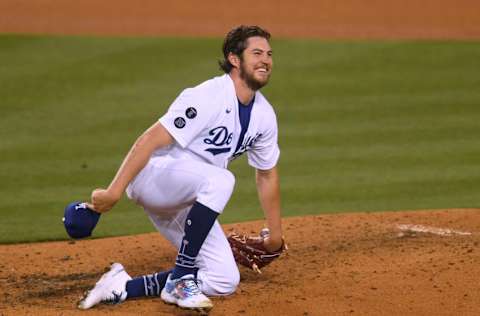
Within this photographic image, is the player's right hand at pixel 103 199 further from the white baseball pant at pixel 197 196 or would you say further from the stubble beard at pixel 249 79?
the stubble beard at pixel 249 79

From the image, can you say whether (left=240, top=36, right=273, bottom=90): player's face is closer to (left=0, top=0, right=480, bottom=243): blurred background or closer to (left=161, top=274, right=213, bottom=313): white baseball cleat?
(left=161, top=274, right=213, bottom=313): white baseball cleat

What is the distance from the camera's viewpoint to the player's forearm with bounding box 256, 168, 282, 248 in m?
5.59

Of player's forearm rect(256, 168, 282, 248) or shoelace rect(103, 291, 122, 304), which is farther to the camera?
player's forearm rect(256, 168, 282, 248)

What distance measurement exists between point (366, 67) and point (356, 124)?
7.41 feet

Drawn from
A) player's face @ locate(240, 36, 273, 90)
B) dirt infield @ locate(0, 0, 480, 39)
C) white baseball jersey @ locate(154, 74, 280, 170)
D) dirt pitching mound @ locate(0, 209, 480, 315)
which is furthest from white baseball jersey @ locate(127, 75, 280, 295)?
dirt infield @ locate(0, 0, 480, 39)

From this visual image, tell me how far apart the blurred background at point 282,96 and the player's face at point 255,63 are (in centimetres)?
234

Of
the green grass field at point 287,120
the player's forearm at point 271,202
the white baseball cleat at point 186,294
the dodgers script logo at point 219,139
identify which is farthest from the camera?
the green grass field at point 287,120

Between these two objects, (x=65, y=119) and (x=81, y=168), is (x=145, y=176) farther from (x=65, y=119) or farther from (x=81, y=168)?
(x=65, y=119)

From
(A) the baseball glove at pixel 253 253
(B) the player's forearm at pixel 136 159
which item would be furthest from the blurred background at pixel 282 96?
(B) the player's forearm at pixel 136 159

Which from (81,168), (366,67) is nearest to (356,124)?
(366,67)

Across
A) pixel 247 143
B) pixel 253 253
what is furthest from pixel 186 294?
pixel 247 143

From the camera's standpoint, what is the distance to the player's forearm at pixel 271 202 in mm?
5590

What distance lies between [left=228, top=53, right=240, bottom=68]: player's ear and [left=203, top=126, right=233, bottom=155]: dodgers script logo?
40cm

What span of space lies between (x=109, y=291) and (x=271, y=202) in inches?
43.8
